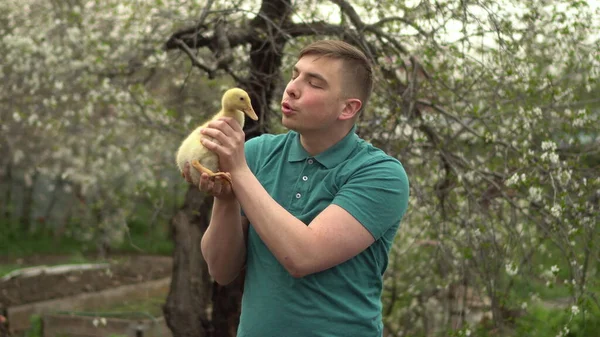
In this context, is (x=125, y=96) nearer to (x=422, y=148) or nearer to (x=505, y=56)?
(x=422, y=148)

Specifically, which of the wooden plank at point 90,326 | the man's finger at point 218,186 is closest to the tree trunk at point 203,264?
the wooden plank at point 90,326

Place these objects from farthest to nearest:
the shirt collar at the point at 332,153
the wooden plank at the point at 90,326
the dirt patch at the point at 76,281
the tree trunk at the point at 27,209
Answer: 1. the tree trunk at the point at 27,209
2. the dirt patch at the point at 76,281
3. the wooden plank at the point at 90,326
4. the shirt collar at the point at 332,153

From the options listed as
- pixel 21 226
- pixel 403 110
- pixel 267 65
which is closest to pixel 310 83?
pixel 403 110

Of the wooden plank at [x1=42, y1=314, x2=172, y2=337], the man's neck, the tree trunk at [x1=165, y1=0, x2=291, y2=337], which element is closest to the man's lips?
the man's neck

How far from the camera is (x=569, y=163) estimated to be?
4.28 meters

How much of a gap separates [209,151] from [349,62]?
0.47 meters

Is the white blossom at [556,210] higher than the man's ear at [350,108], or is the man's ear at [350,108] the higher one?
the man's ear at [350,108]

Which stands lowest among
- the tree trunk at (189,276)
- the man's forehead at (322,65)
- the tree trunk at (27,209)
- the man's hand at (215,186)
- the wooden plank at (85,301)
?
the wooden plank at (85,301)

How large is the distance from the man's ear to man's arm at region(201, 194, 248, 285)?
1.27 ft

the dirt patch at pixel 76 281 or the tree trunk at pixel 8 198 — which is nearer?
the dirt patch at pixel 76 281

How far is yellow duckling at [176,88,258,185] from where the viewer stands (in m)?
1.93

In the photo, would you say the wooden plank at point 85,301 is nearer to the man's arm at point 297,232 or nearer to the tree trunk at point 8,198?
the tree trunk at point 8,198

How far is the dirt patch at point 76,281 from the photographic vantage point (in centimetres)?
788

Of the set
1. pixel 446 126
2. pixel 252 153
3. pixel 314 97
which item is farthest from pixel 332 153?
pixel 446 126
